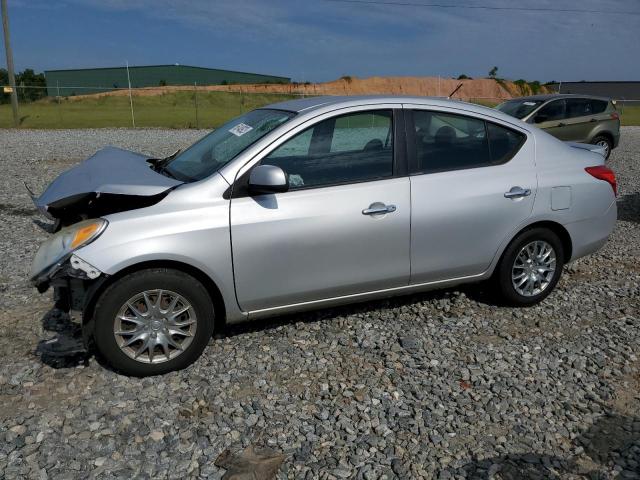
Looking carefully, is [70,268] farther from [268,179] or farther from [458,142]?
[458,142]

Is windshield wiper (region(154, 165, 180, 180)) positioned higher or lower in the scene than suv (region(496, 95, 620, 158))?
higher

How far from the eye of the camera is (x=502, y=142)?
4488 mm

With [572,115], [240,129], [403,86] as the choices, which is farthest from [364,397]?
[403,86]

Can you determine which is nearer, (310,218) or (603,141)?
(310,218)

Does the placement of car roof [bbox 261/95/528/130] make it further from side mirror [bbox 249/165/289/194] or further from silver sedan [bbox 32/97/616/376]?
side mirror [bbox 249/165/289/194]

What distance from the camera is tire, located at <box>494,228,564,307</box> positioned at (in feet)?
15.0

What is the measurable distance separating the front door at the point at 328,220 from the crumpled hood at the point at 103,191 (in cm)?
54

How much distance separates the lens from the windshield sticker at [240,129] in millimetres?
4188

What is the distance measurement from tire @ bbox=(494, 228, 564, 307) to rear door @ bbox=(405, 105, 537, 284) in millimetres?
174

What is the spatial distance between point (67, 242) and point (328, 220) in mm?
1643

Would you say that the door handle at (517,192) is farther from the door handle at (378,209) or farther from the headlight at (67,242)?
the headlight at (67,242)

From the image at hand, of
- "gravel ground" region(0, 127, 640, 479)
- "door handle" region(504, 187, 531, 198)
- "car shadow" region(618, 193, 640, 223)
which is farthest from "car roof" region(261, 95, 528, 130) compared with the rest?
"car shadow" region(618, 193, 640, 223)

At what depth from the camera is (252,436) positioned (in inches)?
121

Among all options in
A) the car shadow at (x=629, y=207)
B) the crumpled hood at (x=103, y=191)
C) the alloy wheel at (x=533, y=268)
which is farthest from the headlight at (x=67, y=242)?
the car shadow at (x=629, y=207)
